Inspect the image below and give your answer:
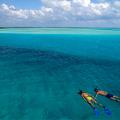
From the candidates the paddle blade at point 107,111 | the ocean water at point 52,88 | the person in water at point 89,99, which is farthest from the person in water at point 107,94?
the paddle blade at point 107,111

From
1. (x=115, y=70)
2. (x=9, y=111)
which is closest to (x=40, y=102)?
(x=9, y=111)

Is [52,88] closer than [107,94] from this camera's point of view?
No

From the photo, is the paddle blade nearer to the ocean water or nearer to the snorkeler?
the snorkeler

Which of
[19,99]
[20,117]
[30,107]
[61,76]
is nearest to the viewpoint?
[20,117]

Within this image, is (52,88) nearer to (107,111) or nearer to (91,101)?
(91,101)

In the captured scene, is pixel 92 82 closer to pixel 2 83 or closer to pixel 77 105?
pixel 77 105

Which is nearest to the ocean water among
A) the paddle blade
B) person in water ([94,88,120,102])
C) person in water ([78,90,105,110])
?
the paddle blade

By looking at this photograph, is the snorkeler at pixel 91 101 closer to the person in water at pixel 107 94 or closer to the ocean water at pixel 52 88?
the ocean water at pixel 52 88

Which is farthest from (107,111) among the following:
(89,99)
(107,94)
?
(107,94)

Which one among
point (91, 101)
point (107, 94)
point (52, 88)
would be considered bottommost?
point (52, 88)

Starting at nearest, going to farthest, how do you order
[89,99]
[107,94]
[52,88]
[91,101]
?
[91,101], [89,99], [107,94], [52,88]

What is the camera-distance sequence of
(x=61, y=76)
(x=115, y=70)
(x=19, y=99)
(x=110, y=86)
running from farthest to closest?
(x=115, y=70) < (x=61, y=76) < (x=110, y=86) < (x=19, y=99)
